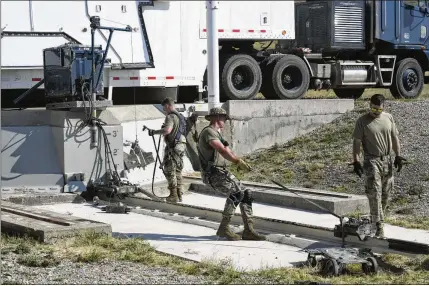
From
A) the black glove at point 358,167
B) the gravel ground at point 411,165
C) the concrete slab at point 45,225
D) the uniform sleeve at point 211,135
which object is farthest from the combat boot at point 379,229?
the concrete slab at point 45,225

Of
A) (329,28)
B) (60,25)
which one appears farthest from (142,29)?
(329,28)

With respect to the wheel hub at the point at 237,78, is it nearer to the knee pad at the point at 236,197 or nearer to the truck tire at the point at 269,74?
the truck tire at the point at 269,74

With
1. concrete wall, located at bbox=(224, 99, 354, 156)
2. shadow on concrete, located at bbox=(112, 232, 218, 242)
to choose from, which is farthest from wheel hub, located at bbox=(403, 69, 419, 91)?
shadow on concrete, located at bbox=(112, 232, 218, 242)

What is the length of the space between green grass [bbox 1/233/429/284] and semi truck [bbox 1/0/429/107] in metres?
7.37

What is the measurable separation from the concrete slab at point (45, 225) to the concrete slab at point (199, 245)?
689mm

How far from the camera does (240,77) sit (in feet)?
68.2

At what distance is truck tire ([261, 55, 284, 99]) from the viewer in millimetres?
21094

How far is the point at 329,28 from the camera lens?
22.8 m

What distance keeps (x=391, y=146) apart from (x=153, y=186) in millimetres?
6079

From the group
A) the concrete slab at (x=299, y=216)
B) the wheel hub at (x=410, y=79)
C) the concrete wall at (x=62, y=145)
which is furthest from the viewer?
the wheel hub at (x=410, y=79)

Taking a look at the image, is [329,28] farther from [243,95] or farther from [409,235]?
[409,235]

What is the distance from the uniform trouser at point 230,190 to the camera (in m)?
10.9

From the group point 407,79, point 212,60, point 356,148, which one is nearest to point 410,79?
point 407,79

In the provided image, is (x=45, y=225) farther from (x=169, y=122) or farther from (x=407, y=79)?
(x=407, y=79)
